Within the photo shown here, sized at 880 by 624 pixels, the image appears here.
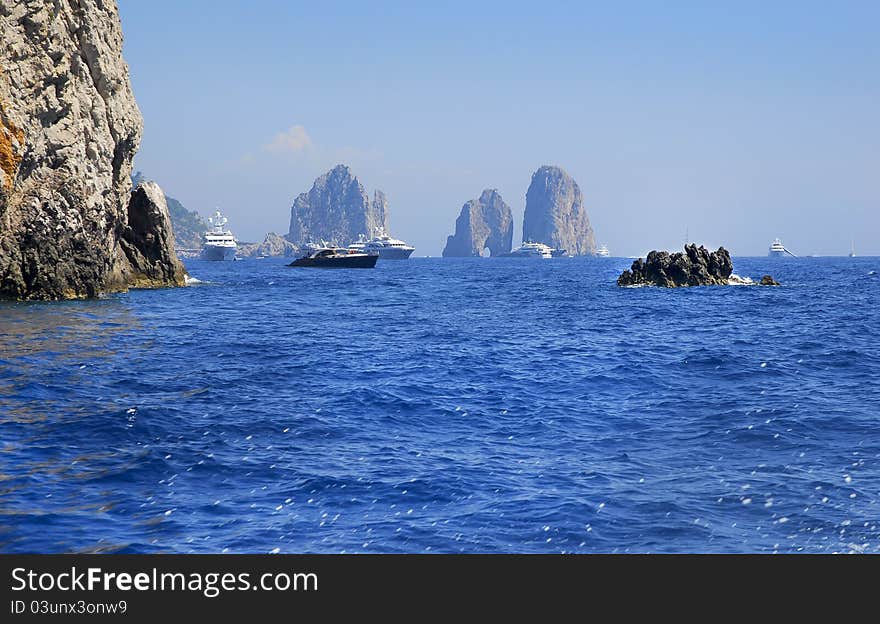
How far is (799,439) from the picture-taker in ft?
51.9

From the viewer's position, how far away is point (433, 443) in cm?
1529

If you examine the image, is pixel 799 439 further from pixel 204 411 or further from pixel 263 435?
pixel 204 411

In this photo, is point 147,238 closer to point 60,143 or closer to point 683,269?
point 60,143

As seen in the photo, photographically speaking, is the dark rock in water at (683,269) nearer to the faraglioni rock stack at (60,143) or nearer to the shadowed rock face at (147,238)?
the shadowed rock face at (147,238)

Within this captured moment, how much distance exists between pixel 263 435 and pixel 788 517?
9492 mm

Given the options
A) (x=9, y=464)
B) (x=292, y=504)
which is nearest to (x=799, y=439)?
(x=292, y=504)

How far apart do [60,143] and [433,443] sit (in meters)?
37.9

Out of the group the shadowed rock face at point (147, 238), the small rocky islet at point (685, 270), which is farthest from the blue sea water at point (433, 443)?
the small rocky islet at point (685, 270)

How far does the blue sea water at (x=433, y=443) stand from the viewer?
10.4 meters

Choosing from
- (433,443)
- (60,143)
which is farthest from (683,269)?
(433,443)

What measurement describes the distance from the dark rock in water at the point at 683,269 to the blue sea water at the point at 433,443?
44530mm

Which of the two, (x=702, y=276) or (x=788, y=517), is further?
(x=702, y=276)
